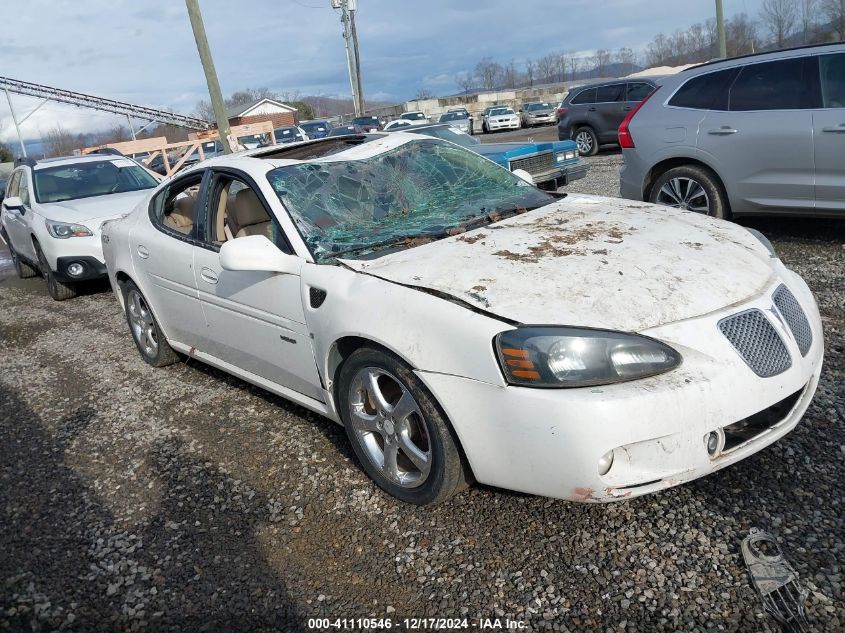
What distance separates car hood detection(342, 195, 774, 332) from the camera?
255 cm

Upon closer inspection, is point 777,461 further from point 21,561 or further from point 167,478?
point 21,561

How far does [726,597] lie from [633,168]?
5368 millimetres

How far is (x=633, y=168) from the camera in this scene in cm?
690

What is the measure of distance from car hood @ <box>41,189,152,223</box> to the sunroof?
4.52m

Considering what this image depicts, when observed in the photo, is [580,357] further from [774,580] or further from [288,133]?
[288,133]

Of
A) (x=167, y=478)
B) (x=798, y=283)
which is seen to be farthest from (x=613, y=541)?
(x=167, y=478)

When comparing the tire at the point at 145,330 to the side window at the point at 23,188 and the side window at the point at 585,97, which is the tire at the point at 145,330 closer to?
the side window at the point at 23,188

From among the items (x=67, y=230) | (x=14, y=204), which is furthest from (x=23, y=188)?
(x=67, y=230)

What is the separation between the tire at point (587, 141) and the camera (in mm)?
16828

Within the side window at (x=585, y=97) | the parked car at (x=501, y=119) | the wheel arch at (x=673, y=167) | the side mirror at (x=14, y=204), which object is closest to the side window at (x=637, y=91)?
the side window at (x=585, y=97)

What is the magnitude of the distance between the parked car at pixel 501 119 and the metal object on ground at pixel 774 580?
112 ft

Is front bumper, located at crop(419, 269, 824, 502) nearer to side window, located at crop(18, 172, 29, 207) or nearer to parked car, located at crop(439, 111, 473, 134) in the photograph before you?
side window, located at crop(18, 172, 29, 207)

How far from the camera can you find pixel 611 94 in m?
16.7

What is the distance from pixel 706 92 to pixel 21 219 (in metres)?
8.40
